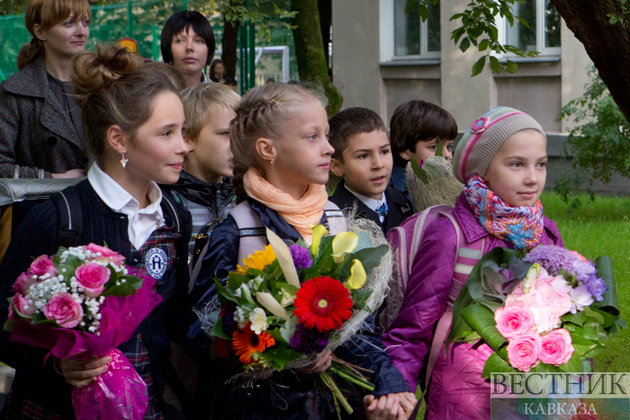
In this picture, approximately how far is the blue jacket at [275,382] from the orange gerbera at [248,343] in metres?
0.26

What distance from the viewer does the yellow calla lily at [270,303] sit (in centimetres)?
225

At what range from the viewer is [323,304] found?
7.37 ft

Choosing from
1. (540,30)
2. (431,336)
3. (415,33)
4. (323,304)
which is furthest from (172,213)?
(415,33)

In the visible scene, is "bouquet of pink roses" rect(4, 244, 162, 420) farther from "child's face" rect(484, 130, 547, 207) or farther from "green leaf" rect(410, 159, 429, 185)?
"green leaf" rect(410, 159, 429, 185)

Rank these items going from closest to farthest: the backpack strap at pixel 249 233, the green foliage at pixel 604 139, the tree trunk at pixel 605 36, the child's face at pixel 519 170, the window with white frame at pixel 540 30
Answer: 1. the backpack strap at pixel 249 233
2. the child's face at pixel 519 170
3. the tree trunk at pixel 605 36
4. the green foliage at pixel 604 139
5. the window with white frame at pixel 540 30

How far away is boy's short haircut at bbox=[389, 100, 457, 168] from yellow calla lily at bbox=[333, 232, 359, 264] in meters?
2.39

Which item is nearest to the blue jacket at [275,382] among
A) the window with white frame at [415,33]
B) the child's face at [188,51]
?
the child's face at [188,51]

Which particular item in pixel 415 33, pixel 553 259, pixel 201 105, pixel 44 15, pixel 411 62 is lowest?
pixel 553 259

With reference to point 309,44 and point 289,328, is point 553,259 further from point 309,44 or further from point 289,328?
point 309,44

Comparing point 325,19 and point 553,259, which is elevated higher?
point 325,19

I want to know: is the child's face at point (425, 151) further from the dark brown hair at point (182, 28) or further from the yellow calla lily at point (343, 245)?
the yellow calla lily at point (343, 245)

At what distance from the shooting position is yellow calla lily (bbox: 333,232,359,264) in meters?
2.37

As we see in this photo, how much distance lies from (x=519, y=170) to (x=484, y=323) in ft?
2.57

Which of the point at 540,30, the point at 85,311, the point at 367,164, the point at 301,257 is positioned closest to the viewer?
the point at 85,311
